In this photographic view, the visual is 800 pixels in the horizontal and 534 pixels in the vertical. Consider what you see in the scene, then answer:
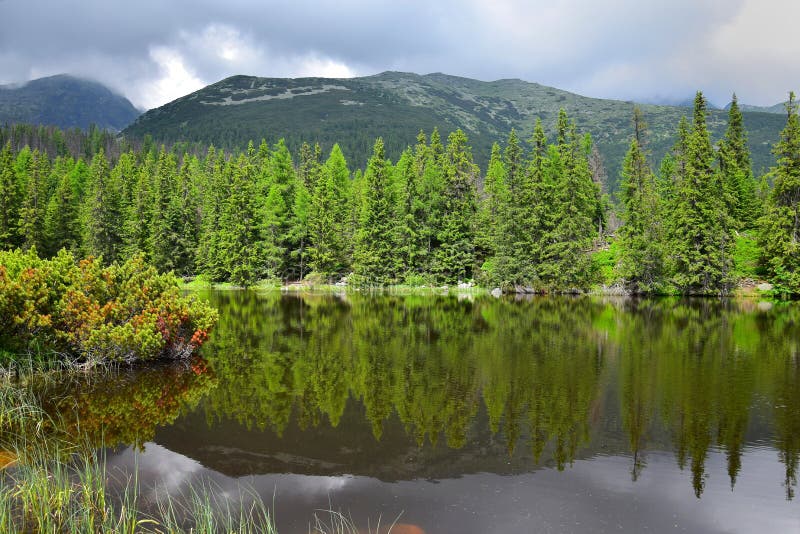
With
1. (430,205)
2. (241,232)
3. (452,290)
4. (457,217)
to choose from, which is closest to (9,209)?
(241,232)

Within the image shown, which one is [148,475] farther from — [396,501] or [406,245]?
[406,245]

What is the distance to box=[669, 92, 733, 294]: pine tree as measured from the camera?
2050 inches

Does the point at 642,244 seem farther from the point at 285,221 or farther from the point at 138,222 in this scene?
the point at 138,222

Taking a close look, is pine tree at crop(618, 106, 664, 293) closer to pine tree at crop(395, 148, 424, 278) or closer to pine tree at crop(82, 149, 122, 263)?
pine tree at crop(395, 148, 424, 278)

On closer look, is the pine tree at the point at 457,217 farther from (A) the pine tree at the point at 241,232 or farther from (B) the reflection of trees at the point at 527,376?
(B) the reflection of trees at the point at 527,376

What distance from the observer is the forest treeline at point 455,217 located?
177 ft

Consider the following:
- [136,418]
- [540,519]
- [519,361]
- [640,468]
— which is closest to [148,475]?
[136,418]

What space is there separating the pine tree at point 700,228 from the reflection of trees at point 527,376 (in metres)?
17.7

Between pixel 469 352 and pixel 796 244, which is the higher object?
pixel 796 244

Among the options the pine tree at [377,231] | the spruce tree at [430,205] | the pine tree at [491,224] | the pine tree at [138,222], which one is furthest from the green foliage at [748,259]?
the pine tree at [138,222]

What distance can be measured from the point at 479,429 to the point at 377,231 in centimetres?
5291

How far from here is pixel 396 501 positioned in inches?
374

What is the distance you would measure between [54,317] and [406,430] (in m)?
13.4

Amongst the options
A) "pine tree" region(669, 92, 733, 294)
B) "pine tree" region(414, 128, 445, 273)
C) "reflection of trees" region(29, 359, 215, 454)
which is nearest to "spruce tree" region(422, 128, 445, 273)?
"pine tree" region(414, 128, 445, 273)
